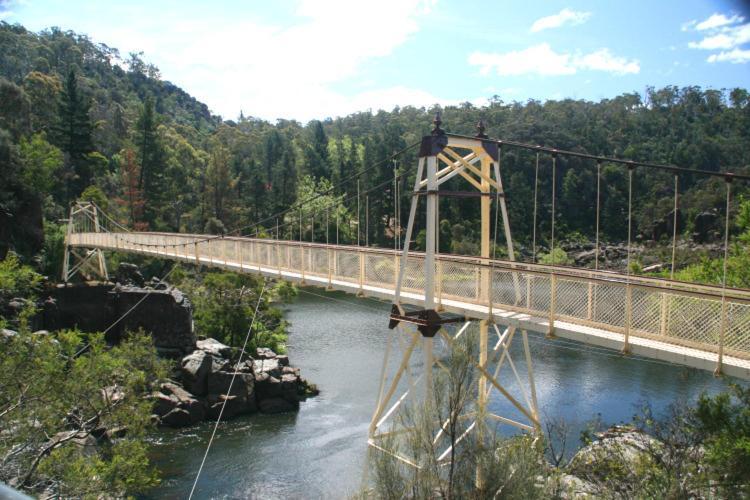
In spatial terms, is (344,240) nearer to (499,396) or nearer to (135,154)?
(135,154)

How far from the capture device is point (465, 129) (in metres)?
60.1

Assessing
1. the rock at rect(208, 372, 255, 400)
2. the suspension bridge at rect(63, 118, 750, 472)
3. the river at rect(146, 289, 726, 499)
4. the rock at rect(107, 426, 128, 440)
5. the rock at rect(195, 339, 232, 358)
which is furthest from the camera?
the rock at rect(195, 339, 232, 358)

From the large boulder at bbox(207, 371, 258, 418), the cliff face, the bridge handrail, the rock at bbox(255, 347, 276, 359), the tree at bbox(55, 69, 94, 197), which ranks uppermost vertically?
the tree at bbox(55, 69, 94, 197)

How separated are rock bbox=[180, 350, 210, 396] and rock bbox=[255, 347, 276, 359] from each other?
1.92 metres

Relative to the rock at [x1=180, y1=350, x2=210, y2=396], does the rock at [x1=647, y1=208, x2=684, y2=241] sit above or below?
above

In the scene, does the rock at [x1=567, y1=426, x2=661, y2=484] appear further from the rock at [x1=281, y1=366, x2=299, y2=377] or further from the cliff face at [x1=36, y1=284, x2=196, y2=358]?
the cliff face at [x1=36, y1=284, x2=196, y2=358]

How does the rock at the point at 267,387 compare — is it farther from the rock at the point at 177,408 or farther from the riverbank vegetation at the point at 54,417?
the riverbank vegetation at the point at 54,417

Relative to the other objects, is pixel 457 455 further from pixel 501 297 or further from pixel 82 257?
pixel 82 257

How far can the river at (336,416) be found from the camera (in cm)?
1232

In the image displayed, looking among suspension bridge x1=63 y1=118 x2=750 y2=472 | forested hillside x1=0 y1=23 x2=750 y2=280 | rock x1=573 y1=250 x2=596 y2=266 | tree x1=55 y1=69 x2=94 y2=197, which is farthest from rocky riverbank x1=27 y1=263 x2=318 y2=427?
rock x1=573 y1=250 x2=596 y2=266

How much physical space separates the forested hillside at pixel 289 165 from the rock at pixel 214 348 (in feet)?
25.1

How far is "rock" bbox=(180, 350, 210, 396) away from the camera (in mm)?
17000

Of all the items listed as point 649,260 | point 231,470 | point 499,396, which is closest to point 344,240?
point 649,260

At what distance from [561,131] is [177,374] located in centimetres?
4581
